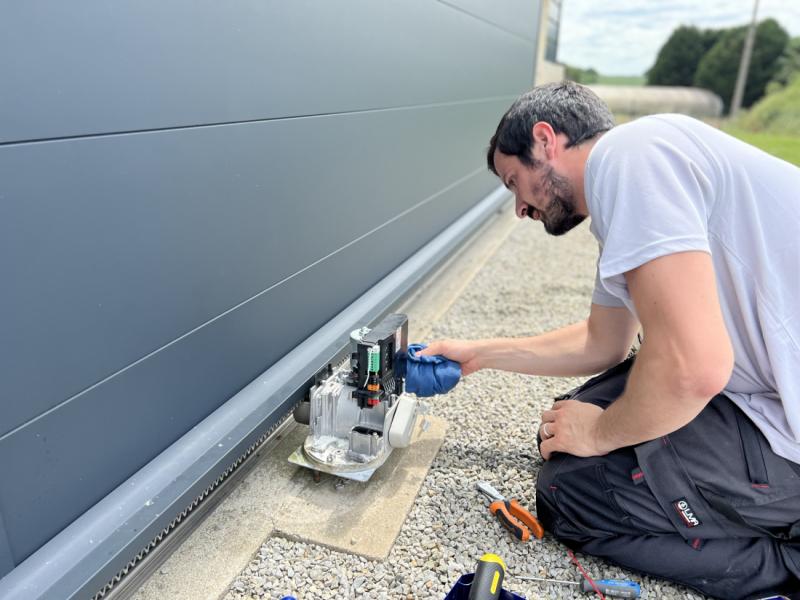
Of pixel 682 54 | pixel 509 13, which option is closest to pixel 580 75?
pixel 682 54

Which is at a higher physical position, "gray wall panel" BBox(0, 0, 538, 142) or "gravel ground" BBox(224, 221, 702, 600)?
"gray wall panel" BBox(0, 0, 538, 142)

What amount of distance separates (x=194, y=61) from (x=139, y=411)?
1.17 m

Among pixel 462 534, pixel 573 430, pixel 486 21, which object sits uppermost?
pixel 486 21

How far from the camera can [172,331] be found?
2.01 meters

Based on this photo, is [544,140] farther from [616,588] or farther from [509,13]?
[509,13]

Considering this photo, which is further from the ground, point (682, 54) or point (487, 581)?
point (682, 54)

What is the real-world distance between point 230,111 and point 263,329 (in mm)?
934

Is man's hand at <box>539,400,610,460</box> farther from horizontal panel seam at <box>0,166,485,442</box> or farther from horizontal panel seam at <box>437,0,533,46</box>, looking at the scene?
horizontal panel seam at <box>437,0,533,46</box>

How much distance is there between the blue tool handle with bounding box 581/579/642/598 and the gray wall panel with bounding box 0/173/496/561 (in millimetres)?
1517

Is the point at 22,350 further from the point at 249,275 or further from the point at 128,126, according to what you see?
the point at 249,275

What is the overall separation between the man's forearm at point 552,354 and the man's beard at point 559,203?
515mm

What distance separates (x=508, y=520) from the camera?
2.14 metres

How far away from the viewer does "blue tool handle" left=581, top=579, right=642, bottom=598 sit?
73.0 inches

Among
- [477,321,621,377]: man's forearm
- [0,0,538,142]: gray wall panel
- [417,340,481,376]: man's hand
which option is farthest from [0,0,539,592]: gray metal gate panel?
[477,321,621,377]: man's forearm
